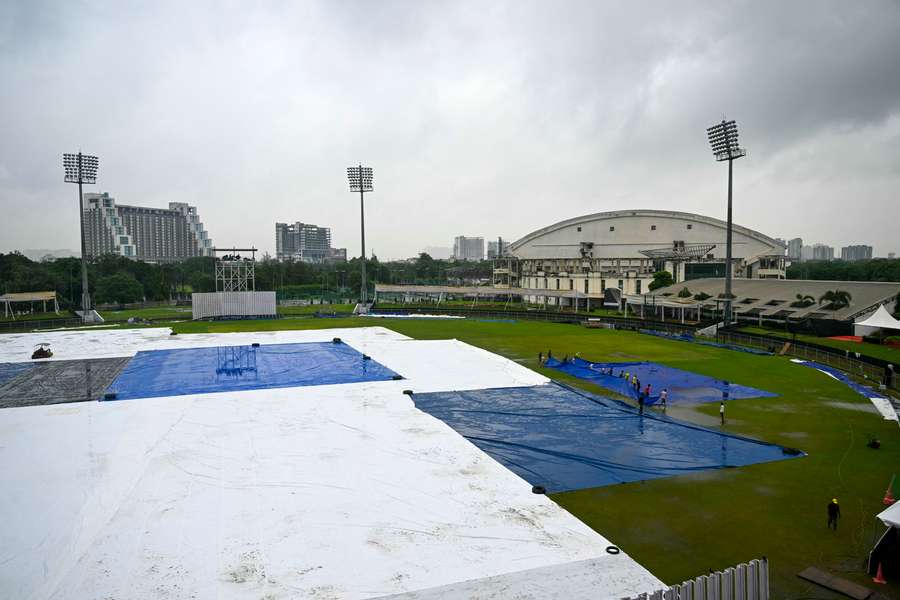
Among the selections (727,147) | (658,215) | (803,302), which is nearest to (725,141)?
(727,147)

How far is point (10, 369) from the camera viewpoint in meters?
33.4

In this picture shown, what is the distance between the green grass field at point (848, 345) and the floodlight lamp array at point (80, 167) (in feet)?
224

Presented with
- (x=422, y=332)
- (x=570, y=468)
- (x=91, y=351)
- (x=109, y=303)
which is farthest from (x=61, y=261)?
(x=570, y=468)

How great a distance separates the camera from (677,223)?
85.6m

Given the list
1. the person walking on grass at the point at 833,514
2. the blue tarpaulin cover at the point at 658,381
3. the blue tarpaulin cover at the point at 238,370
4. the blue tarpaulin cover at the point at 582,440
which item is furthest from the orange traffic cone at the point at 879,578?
the blue tarpaulin cover at the point at 238,370

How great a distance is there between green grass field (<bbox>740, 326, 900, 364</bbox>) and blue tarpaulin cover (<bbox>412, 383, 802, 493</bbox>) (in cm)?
2163

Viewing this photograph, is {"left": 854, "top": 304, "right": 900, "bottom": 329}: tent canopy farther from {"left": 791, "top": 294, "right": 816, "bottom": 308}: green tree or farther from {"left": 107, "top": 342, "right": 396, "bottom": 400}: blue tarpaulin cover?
{"left": 107, "top": 342, "right": 396, "bottom": 400}: blue tarpaulin cover

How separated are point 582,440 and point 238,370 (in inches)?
830

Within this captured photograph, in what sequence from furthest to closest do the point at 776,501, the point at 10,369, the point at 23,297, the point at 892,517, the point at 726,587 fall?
the point at 23,297 → the point at 10,369 → the point at 776,501 → the point at 892,517 → the point at 726,587

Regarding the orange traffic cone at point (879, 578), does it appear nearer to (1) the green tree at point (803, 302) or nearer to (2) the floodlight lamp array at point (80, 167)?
(1) the green tree at point (803, 302)

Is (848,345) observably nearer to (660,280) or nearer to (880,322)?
(880,322)

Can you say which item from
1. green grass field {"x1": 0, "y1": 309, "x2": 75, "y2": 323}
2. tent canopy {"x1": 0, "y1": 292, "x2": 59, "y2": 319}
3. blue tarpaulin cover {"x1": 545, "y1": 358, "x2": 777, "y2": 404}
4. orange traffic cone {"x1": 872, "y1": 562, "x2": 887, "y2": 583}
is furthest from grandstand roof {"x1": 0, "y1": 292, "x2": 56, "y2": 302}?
orange traffic cone {"x1": 872, "y1": 562, "x2": 887, "y2": 583}

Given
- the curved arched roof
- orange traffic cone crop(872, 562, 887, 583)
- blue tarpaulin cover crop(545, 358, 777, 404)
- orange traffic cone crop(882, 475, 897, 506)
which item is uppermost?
the curved arched roof

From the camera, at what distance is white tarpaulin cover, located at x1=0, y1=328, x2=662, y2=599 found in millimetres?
11578
